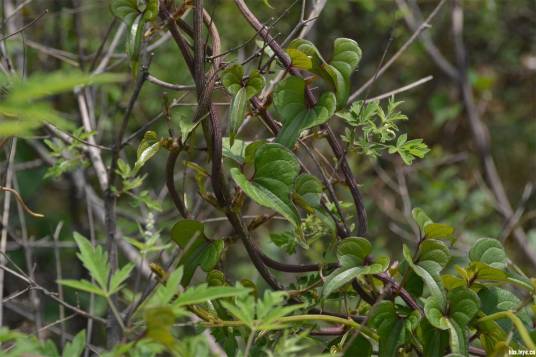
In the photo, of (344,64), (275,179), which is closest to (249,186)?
(275,179)

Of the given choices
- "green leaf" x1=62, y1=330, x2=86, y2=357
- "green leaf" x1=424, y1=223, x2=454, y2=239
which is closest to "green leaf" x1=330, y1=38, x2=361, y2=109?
"green leaf" x1=424, y1=223, x2=454, y2=239

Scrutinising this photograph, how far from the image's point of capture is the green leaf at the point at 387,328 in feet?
3.58

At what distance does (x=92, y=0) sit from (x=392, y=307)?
2.13m

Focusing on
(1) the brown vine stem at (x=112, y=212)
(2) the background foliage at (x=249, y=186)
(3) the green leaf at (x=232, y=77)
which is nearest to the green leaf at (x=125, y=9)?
(2) the background foliage at (x=249, y=186)

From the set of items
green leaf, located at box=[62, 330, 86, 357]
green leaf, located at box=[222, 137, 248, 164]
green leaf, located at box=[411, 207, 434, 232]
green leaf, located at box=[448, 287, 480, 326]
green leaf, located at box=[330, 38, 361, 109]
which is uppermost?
green leaf, located at box=[330, 38, 361, 109]

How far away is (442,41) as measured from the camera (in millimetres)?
4266

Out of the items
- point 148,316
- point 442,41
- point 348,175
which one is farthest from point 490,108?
point 148,316

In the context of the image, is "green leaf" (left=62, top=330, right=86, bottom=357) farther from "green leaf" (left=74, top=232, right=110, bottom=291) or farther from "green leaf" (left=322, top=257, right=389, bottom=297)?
"green leaf" (left=322, top=257, right=389, bottom=297)

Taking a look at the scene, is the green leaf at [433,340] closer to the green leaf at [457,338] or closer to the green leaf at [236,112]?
the green leaf at [457,338]

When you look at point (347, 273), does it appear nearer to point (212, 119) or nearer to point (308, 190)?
point (308, 190)

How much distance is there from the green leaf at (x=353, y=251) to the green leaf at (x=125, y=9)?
20.3 inches

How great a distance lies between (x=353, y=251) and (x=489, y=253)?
232 mm

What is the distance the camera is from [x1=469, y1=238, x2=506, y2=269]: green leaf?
1.16 metres

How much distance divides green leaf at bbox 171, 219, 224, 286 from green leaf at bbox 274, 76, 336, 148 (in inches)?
7.6
